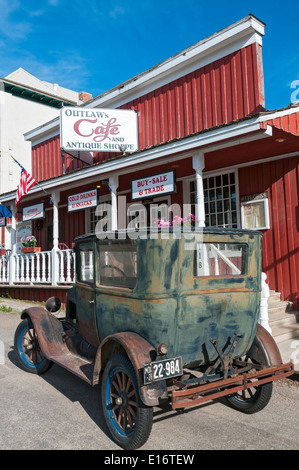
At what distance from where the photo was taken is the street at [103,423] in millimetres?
3115

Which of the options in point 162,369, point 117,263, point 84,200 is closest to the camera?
point 162,369

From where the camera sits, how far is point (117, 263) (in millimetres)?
4016

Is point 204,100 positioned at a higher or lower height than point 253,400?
higher

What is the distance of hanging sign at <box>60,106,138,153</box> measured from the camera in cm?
1090

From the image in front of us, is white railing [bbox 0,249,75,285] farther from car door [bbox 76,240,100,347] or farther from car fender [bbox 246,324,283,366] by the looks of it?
car fender [bbox 246,324,283,366]

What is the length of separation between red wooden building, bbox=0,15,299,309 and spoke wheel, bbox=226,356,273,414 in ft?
13.8

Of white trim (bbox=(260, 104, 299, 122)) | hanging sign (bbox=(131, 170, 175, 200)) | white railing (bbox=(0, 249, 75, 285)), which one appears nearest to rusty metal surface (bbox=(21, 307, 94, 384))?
hanging sign (bbox=(131, 170, 175, 200))

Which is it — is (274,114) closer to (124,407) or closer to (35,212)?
(124,407)

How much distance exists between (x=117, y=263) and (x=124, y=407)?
148cm

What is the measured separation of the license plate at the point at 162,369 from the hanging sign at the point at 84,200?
25.7ft

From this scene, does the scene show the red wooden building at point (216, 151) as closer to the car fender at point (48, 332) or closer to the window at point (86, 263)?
the window at point (86, 263)

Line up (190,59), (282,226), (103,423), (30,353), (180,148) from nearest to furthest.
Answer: (103,423) → (30,353) → (180,148) → (282,226) → (190,59)

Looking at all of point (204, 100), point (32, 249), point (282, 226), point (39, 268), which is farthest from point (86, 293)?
point (32, 249)
